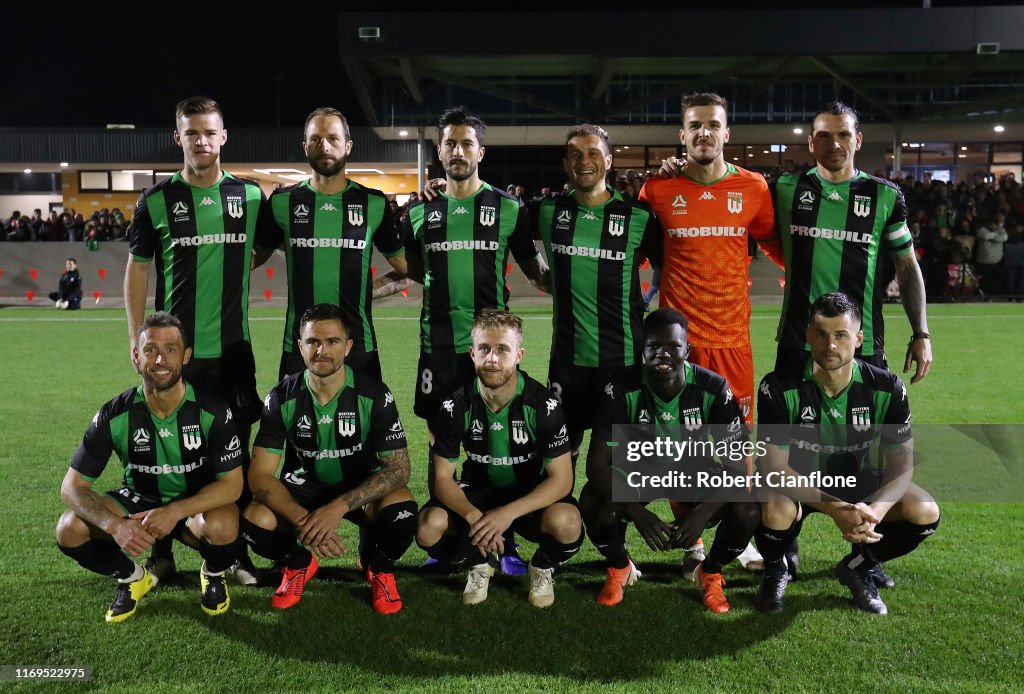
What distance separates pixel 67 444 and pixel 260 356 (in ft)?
13.7

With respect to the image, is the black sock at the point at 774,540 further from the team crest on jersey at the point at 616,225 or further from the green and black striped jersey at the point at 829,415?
the team crest on jersey at the point at 616,225

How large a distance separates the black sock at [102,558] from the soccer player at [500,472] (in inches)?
42.6

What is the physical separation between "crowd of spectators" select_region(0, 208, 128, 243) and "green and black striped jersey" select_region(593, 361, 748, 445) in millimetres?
18231

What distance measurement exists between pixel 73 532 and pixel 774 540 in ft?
8.27

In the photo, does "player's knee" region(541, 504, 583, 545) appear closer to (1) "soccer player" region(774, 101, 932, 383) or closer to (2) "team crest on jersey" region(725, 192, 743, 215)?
(1) "soccer player" region(774, 101, 932, 383)

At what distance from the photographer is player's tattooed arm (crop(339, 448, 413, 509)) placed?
10.4 feet

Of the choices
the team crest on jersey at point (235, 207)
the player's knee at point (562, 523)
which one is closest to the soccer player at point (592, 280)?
the player's knee at point (562, 523)

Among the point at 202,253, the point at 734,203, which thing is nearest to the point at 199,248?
the point at 202,253

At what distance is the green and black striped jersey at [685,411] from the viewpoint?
3260 mm

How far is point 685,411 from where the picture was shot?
129 inches

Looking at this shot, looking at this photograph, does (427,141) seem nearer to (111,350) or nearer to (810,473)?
(111,350)

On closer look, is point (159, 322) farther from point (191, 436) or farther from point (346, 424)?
point (346, 424)

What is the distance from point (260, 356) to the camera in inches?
382

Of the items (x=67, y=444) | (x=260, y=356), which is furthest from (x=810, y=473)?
(x=260, y=356)
